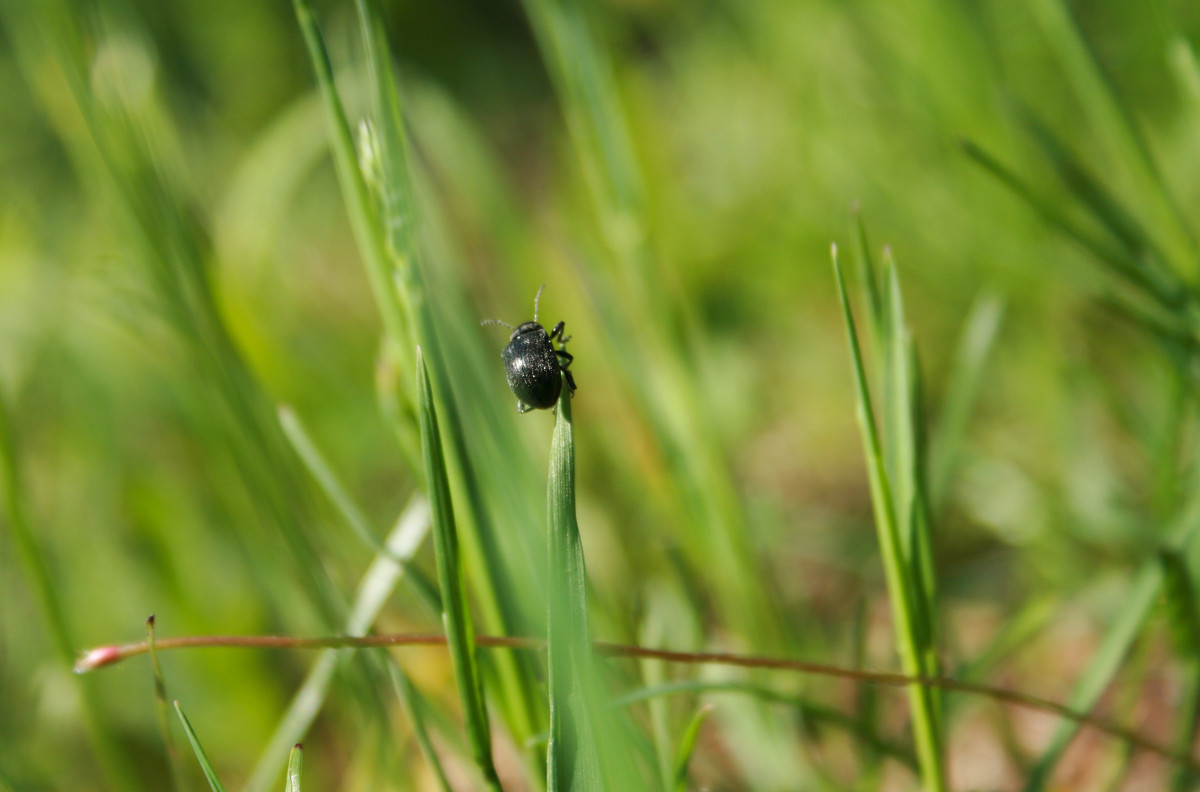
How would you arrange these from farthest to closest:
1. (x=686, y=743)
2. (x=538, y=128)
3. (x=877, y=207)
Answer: (x=538, y=128) < (x=877, y=207) < (x=686, y=743)

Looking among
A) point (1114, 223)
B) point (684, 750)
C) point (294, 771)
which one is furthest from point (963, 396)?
point (294, 771)

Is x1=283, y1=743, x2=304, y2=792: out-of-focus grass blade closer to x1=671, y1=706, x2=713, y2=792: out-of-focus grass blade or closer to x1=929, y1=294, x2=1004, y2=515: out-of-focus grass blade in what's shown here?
x1=671, y1=706, x2=713, y2=792: out-of-focus grass blade

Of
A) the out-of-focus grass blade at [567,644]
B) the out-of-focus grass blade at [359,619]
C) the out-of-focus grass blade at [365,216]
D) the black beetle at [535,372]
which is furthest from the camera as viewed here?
the black beetle at [535,372]

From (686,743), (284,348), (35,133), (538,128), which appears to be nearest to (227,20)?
(35,133)

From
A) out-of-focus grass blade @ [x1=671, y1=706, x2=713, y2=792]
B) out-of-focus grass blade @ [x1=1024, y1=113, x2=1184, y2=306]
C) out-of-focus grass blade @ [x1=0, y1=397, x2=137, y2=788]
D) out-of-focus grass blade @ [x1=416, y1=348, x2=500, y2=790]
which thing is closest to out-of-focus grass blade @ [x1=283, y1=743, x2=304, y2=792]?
out-of-focus grass blade @ [x1=416, y1=348, x2=500, y2=790]

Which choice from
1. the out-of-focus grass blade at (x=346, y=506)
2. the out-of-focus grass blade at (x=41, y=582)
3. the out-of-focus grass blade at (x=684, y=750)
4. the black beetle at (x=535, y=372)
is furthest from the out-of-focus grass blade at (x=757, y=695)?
the out-of-focus grass blade at (x=41, y=582)

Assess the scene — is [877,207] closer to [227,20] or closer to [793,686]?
[793,686]

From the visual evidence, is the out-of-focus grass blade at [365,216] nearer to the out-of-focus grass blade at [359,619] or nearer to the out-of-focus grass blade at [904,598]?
the out-of-focus grass blade at [359,619]
